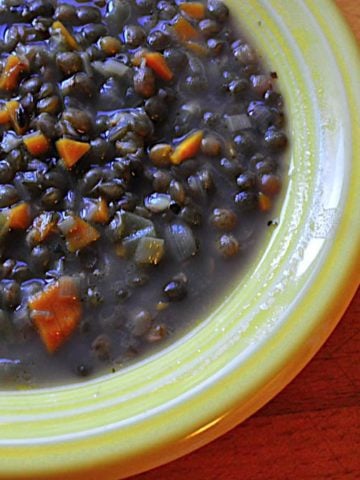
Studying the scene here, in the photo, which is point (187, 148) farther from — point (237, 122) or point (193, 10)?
point (193, 10)

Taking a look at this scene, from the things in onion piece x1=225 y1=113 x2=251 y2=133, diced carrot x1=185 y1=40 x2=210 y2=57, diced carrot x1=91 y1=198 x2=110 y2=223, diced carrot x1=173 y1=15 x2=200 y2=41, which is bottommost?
diced carrot x1=91 y1=198 x2=110 y2=223

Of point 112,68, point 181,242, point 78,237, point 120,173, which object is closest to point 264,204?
point 181,242

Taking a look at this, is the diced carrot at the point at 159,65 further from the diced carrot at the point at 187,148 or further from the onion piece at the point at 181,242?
the onion piece at the point at 181,242

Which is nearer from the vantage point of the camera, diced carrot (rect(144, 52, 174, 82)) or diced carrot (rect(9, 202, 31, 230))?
diced carrot (rect(9, 202, 31, 230))

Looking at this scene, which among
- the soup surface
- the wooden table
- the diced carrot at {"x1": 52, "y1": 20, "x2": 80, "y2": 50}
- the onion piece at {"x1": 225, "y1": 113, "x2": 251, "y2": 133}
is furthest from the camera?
the diced carrot at {"x1": 52, "y1": 20, "x2": 80, "y2": 50}

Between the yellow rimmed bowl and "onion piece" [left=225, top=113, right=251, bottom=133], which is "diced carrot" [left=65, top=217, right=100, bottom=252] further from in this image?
"onion piece" [left=225, top=113, right=251, bottom=133]

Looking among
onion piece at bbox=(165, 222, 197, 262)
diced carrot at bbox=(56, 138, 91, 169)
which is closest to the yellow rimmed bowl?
onion piece at bbox=(165, 222, 197, 262)

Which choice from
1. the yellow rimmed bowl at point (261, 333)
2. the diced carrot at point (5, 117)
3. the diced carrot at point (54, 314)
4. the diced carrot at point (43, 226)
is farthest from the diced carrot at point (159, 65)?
the diced carrot at point (54, 314)
